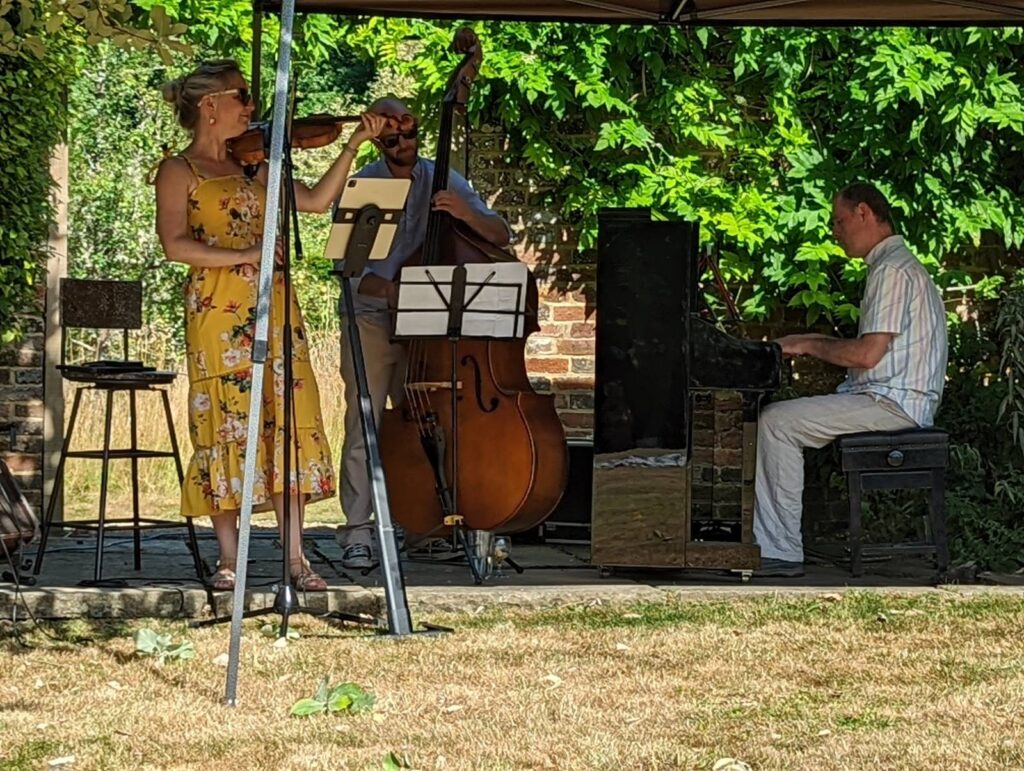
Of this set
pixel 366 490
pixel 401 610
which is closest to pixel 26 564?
pixel 366 490

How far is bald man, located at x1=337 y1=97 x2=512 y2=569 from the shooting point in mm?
6430

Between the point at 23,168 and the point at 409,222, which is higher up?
the point at 23,168

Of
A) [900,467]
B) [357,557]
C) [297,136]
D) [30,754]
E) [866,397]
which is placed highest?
[297,136]

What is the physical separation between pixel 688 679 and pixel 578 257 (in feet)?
13.0

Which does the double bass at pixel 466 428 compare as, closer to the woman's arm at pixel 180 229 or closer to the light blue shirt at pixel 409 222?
the light blue shirt at pixel 409 222

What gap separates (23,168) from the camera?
7.23 m

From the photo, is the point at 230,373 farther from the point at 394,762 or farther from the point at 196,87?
the point at 394,762

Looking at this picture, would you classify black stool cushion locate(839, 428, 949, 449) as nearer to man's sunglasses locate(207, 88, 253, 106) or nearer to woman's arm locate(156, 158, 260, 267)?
woman's arm locate(156, 158, 260, 267)

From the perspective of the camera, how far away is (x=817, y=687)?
14.9ft

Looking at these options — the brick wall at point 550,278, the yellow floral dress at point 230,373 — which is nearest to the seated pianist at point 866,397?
the yellow floral dress at point 230,373

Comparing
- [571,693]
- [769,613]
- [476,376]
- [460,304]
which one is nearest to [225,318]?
[460,304]

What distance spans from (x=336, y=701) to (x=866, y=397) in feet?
9.47

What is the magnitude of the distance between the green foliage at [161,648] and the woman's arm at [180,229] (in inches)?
46.3

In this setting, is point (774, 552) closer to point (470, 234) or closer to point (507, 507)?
point (507, 507)
